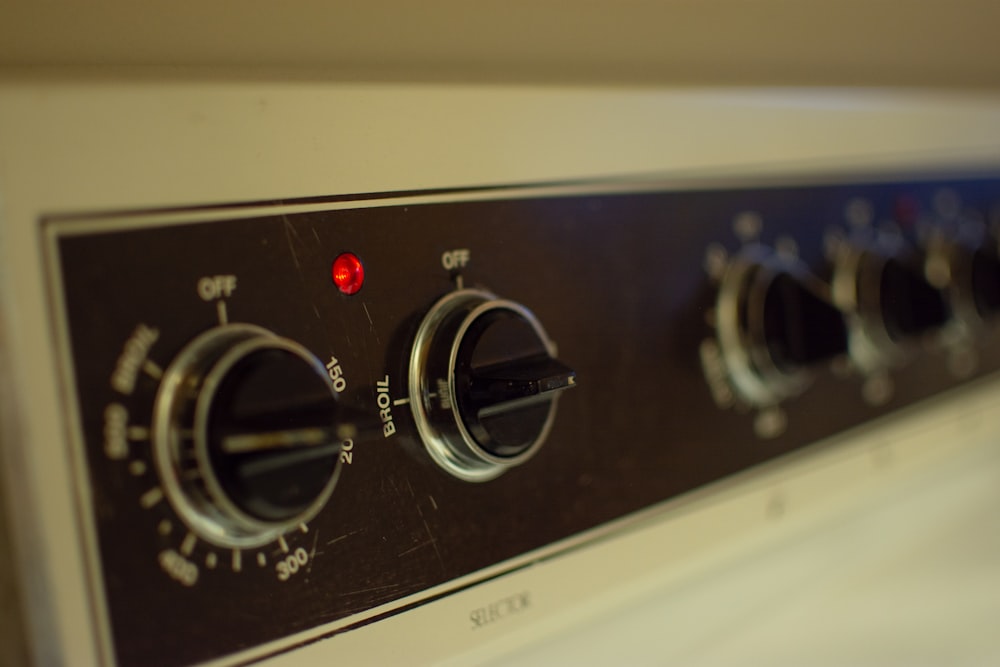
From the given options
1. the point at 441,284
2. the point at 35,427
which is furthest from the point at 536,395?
the point at 35,427

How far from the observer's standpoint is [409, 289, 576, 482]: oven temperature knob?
308 millimetres

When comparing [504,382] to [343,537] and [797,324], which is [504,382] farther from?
[797,324]

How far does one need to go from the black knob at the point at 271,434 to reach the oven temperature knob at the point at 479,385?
55 mm

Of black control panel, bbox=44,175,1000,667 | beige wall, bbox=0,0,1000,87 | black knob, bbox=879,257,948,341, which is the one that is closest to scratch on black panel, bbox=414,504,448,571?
black control panel, bbox=44,175,1000,667

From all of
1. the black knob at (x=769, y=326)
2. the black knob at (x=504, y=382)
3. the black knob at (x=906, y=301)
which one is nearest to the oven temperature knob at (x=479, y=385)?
the black knob at (x=504, y=382)

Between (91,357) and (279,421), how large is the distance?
6 centimetres

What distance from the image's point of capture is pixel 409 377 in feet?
1.04

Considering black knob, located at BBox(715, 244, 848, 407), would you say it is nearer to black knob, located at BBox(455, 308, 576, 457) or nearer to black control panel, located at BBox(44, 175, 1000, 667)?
black control panel, located at BBox(44, 175, 1000, 667)

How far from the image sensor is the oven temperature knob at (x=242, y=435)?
248 millimetres

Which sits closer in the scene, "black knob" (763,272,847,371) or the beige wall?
the beige wall

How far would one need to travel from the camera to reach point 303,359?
266 mm

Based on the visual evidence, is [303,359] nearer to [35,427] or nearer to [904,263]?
[35,427]

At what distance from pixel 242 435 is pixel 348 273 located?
0.26 feet

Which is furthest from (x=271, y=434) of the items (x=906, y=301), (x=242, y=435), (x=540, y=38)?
(x=906, y=301)
